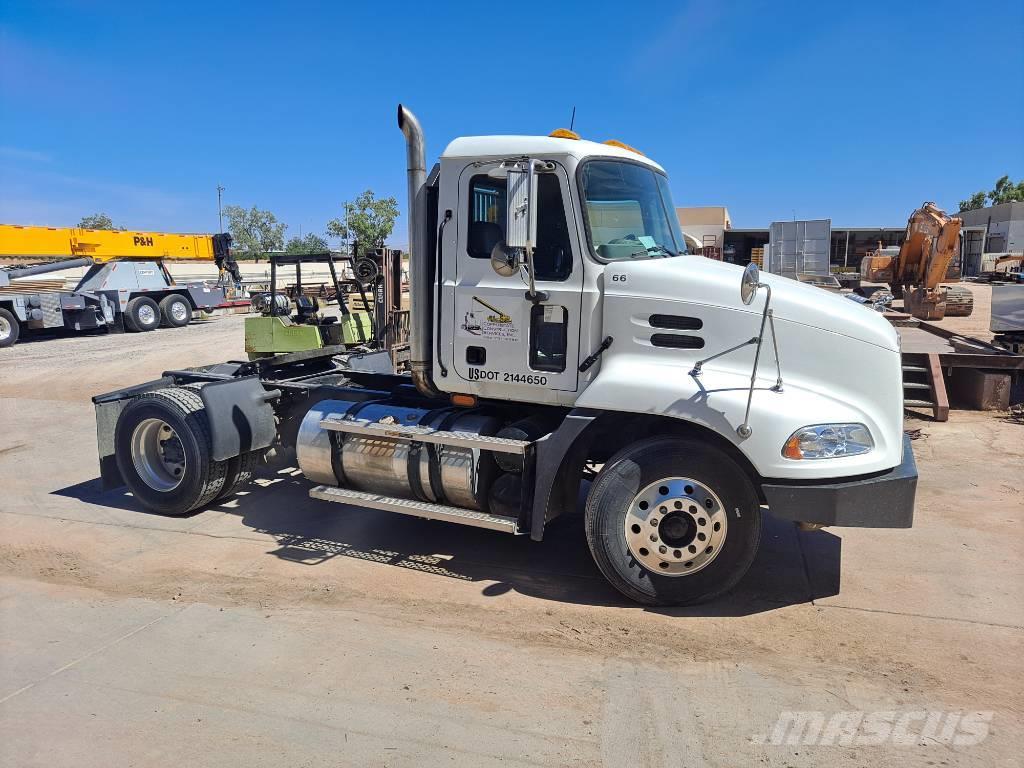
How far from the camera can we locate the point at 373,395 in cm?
588

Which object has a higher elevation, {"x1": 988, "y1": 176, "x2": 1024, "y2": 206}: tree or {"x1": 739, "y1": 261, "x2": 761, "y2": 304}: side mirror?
{"x1": 988, "y1": 176, "x2": 1024, "y2": 206}: tree

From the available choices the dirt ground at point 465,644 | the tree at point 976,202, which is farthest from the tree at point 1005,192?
the dirt ground at point 465,644

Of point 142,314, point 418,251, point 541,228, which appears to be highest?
point 541,228

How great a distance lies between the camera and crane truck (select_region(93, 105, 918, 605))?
13.2 ft

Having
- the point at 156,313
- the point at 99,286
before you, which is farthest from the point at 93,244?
the point at 156,313

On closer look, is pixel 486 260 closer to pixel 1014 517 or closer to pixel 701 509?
pixel 701 509

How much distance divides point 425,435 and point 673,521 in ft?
5.70

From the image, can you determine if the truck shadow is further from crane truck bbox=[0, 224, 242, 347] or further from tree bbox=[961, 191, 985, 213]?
tree bbox=[961, 191, 985, 213]

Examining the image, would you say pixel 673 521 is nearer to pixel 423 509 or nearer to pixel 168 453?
pixel 423 509

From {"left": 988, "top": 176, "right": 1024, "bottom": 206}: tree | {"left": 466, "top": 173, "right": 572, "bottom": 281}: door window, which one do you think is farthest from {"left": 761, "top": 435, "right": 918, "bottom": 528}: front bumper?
{"left": 988, "top": 176, "right": 1024, "bottom": 206}: tree

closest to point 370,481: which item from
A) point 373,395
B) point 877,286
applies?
point 373,395

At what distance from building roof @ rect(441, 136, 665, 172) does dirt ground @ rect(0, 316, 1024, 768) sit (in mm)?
2817

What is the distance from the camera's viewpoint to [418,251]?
16.5 feet

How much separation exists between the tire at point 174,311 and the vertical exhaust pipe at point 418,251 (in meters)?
21.5
